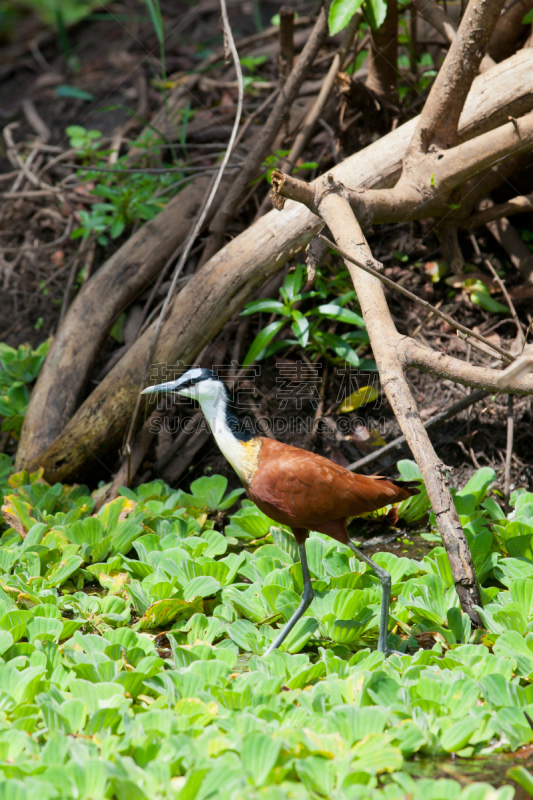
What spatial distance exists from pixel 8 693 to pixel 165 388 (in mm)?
1739

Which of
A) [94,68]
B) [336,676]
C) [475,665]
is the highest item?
[94,68]

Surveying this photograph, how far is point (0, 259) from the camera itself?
6180 millimetres

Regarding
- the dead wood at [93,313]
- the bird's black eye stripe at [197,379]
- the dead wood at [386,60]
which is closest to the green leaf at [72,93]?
the dead wood at [93,313]

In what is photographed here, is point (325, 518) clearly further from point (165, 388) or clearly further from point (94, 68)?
point (94, 68)

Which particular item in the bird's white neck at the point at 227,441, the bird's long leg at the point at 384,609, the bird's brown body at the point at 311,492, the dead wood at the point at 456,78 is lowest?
the bird's long leg at the point at 384,609

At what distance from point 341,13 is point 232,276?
161cm

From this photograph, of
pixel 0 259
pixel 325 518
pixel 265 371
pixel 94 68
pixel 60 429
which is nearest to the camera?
pixel 325 518

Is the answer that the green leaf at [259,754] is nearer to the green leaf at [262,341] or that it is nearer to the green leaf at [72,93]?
the green leaf at [262,341]

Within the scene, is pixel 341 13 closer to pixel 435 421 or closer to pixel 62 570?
pixel 435 421

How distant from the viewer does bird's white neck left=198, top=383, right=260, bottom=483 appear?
10.8 ft

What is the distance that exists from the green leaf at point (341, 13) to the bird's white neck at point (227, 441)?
6.84 ft

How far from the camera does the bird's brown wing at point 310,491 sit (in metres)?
3.09

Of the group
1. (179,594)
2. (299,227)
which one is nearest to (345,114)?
(299,227)

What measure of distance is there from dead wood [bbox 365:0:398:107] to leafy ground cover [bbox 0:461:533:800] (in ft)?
10.0
